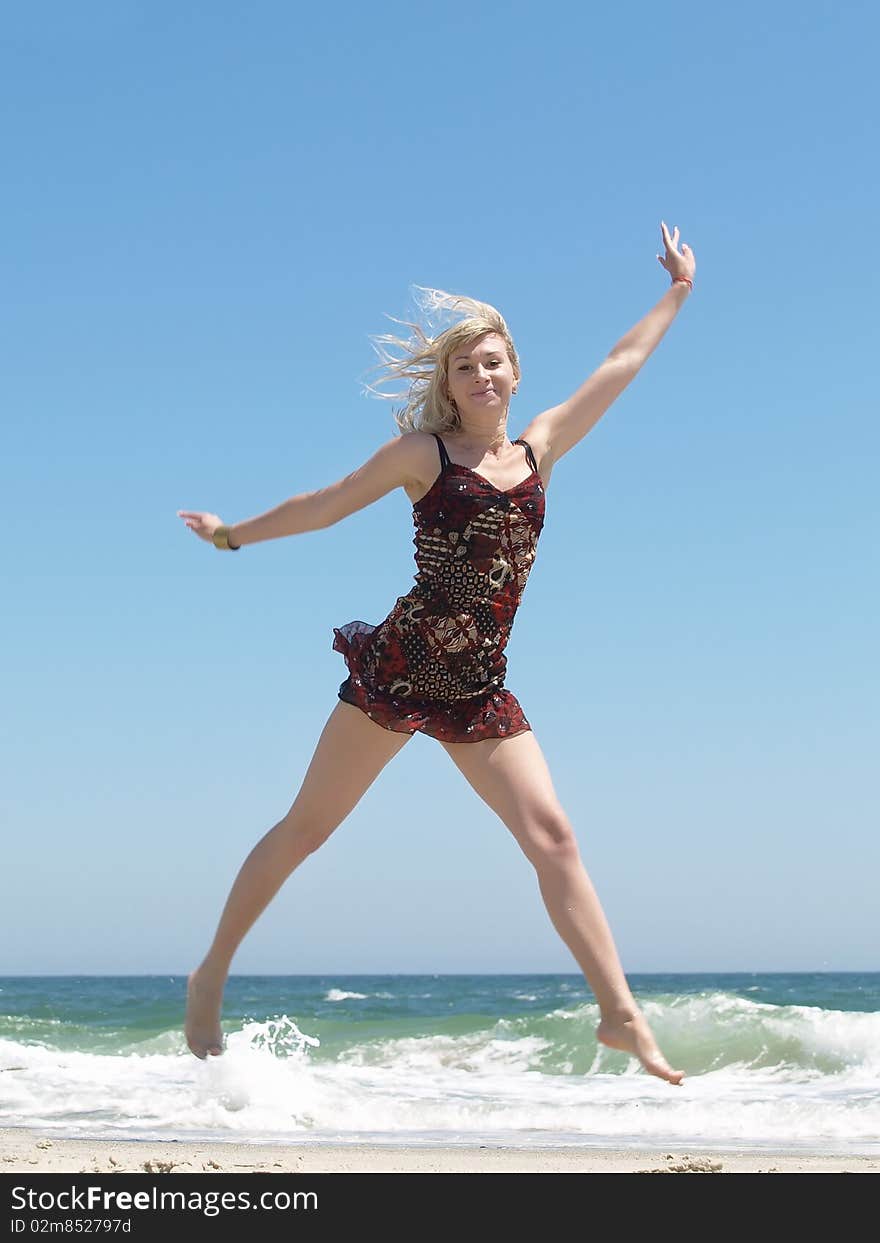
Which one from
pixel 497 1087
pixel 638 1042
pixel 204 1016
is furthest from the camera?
pixel 497 1087

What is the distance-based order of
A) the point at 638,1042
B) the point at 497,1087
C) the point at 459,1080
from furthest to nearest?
the point at 459,1080 → the point at 497,1087 → the point at 638,1042

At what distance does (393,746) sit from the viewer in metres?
5.00

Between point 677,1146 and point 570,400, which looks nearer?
point 570,400

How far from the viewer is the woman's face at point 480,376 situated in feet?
16.6

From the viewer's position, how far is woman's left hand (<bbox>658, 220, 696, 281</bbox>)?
548cm

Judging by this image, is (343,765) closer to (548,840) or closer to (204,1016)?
(548,840)

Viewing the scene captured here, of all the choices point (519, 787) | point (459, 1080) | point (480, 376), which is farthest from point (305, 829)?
point (459, 1080)

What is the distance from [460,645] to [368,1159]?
164 inches

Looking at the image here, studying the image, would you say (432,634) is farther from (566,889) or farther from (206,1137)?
(206,1137)

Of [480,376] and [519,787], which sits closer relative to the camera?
[519,787]

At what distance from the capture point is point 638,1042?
4.73 m

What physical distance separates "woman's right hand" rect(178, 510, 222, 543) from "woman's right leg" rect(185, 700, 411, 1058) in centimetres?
74
